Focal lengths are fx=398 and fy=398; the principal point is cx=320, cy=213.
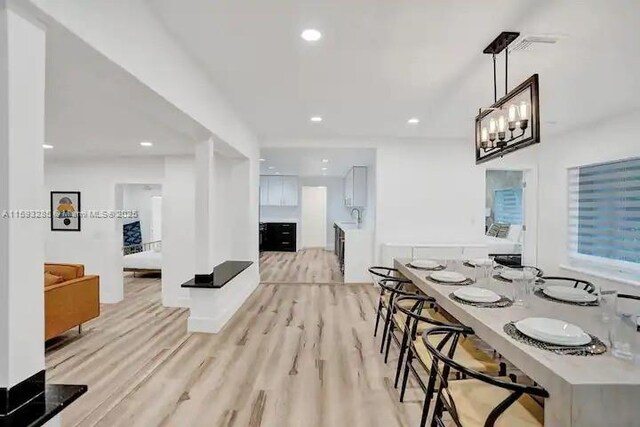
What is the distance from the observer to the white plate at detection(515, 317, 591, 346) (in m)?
1.67

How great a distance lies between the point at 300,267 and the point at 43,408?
749 cm

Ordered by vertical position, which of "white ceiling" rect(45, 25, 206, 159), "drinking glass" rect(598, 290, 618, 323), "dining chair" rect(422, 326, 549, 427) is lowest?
"dining chair" rect(422, 326, 549, 427)

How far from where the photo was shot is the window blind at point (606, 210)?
4.75 metres

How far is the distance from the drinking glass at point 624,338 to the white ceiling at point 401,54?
1.73m

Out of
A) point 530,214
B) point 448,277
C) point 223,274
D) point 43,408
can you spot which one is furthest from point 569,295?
point 530,214

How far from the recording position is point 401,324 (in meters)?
3.01

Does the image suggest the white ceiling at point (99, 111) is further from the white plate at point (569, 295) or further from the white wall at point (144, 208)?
the white wall at point (144, 208)

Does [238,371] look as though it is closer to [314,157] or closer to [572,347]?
[572,347]

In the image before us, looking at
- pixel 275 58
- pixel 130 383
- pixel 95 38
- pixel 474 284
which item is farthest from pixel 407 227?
pixel 95 38

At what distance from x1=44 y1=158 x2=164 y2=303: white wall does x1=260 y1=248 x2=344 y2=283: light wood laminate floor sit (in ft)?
8.27

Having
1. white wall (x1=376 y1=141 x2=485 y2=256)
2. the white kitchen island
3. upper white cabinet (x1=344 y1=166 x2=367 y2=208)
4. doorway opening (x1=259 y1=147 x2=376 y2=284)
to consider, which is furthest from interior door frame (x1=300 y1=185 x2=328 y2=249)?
white wall (x1=376 y1=141 x2=485 y2=256)

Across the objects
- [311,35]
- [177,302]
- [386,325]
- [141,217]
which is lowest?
[177,302]

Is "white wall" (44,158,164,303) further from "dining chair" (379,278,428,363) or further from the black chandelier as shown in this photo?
the black chandelier

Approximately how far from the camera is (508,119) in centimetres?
274
